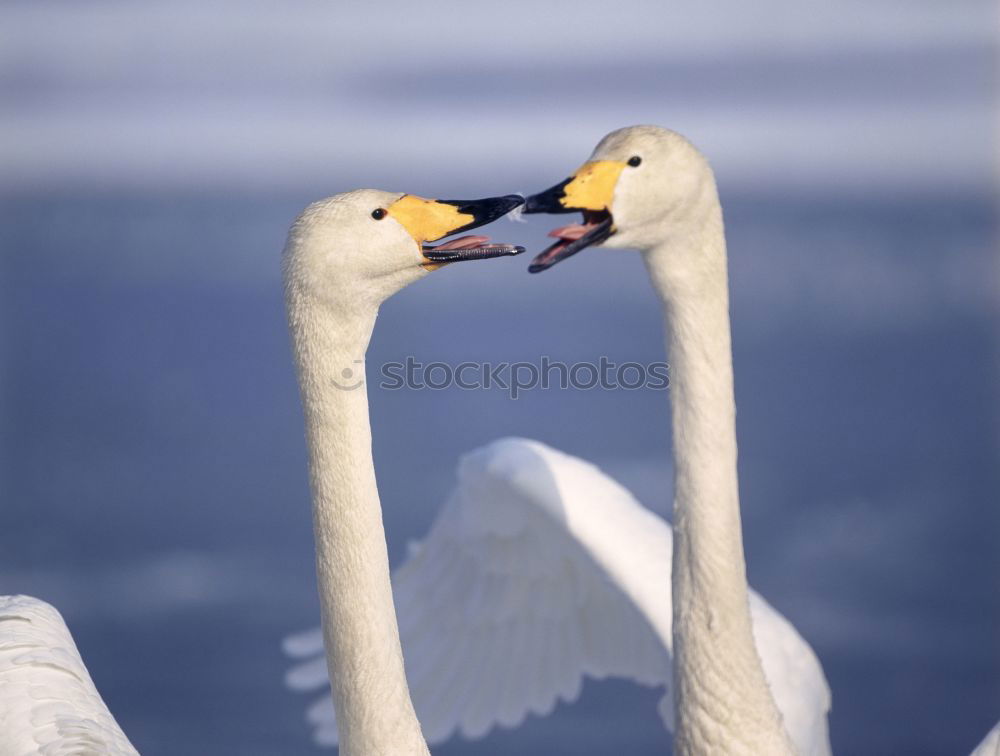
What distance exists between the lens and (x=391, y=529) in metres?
7.66

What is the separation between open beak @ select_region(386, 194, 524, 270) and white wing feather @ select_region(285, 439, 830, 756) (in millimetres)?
1608

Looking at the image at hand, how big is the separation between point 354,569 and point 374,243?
2.27 ft

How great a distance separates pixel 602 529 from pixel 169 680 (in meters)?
2.63

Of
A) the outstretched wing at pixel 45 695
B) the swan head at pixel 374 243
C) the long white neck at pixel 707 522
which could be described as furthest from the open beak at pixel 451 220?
the outstretched wing at pixel 45 695

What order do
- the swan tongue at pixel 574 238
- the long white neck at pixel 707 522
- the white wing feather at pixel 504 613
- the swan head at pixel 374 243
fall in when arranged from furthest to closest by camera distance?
the white wing feather at pixel 504 613 < the long white neck at pixel 707 522 < the swan tongue at pixel 574 238 < the swan head at pixel 374 243

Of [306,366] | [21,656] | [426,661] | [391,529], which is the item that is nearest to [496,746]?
[426,661]

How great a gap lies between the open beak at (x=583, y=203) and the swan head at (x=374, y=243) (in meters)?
0.07

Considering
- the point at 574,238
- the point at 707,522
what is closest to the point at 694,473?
the point at 707,522

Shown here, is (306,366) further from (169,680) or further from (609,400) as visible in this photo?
(609,400)

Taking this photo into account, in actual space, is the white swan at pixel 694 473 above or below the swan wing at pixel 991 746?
above

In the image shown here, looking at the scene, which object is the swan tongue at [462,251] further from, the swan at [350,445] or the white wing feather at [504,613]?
the white wing feather at [504,613]

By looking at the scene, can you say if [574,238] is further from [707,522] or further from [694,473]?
[707,522]

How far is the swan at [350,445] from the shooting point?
3.31 metres

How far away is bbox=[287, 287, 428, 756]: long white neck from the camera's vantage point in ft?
11.3
